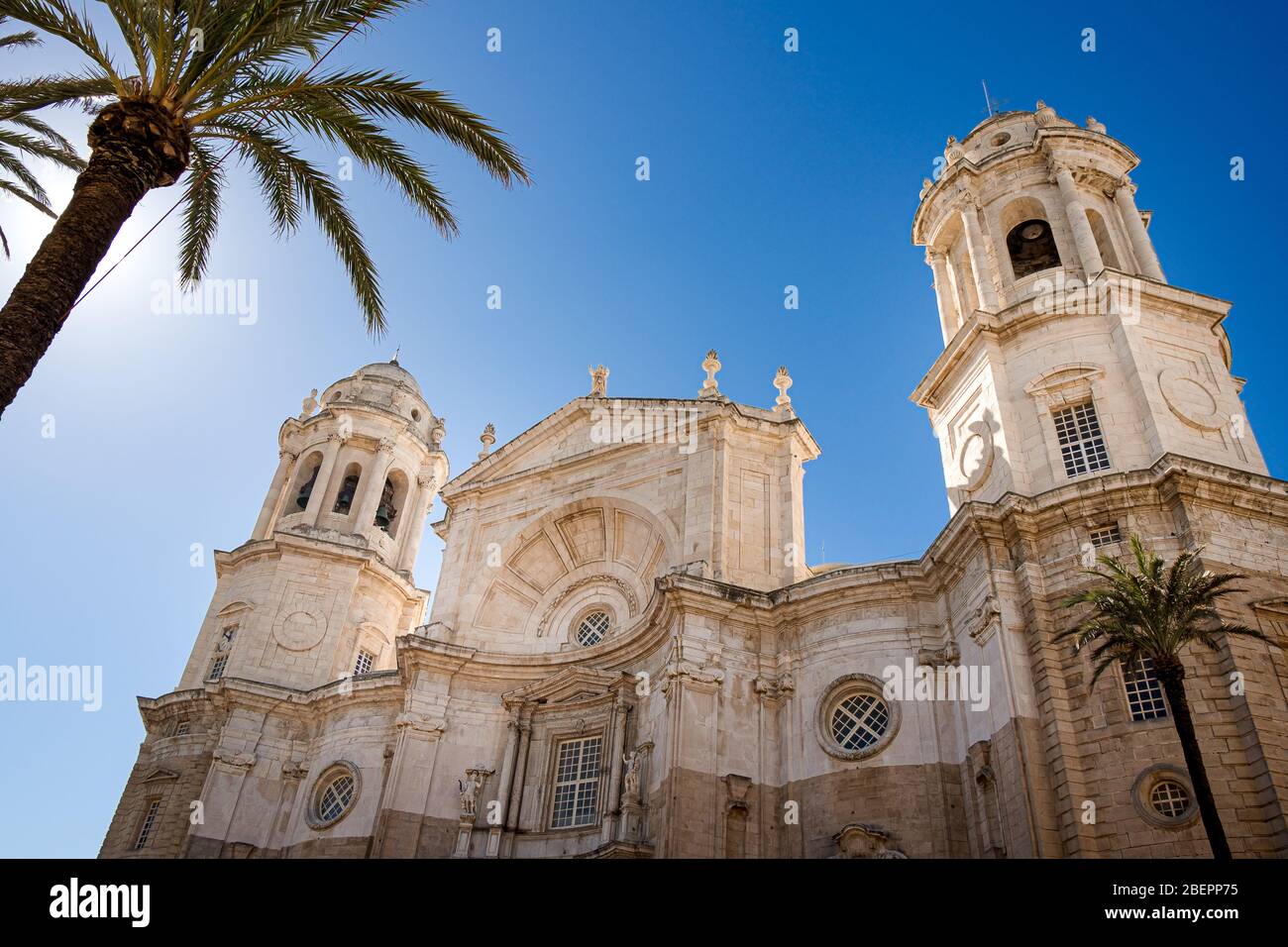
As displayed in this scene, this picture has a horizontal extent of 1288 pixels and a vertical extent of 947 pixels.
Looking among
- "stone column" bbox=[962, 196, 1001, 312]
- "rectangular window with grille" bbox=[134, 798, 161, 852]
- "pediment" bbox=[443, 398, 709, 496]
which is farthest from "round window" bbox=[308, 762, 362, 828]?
"stone column" bbox=[962, 196, 1001, 312]

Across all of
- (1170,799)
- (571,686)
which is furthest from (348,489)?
(1170,799)

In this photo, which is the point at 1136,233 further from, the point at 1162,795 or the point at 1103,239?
the point at 1162,795

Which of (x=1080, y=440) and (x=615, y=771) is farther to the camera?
(x=615, y=771)

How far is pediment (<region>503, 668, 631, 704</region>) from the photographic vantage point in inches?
1051

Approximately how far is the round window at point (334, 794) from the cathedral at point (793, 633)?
0.11 metres

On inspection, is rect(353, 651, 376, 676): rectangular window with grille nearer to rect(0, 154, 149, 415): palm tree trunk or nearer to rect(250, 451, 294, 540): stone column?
rect(250, 451, 294, 540): stone column

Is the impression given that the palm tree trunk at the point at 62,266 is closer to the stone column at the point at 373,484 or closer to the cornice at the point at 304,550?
the cornice at the point at 304,550

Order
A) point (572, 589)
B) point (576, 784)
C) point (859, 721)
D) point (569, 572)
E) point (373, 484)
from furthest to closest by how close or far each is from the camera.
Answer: point (373, 484)
point (569, 572)
point (572, 589)
point (576, 784)
point (859, 721)

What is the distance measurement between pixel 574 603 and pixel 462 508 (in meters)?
5.59

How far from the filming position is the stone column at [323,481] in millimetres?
37156

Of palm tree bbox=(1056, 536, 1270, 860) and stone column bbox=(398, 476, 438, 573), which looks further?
stone column bbox=(398, 476, 438, 573)

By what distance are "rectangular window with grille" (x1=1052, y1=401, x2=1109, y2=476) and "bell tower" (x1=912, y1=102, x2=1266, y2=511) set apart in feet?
0.10

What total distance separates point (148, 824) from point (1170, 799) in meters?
28.1

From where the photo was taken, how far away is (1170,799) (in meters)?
17.1
